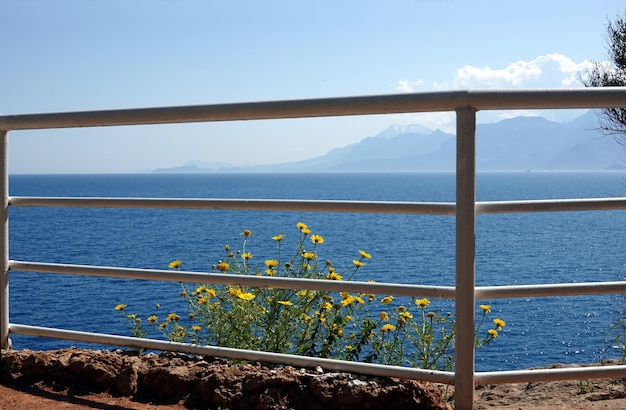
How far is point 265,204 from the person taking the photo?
120 inches

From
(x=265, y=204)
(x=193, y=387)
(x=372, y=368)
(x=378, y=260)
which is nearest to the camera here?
(x=372, y=368)

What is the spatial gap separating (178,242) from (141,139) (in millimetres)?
77956

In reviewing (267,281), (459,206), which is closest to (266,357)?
(267,281)

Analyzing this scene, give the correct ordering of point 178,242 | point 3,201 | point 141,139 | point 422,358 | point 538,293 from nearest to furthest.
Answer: point 538,293, point 3,201, point 422,358, point 178,242, point 141,139

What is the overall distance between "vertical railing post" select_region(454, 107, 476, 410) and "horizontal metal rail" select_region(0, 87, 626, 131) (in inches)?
3.2

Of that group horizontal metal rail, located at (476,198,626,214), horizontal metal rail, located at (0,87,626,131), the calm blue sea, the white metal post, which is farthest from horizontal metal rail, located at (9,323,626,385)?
the calm blue sea

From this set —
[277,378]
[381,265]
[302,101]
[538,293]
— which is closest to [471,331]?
[538,293]

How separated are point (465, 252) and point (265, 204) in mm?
863

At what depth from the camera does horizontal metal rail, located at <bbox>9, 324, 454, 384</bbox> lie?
9.35 ft

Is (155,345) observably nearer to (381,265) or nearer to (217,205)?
(217,205)

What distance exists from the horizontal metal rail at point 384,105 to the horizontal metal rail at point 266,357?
1.02 m

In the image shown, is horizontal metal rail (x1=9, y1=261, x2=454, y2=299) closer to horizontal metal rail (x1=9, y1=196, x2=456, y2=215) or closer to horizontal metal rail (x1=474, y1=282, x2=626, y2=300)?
horizontal metal rail (x1=474, y1=282, x2=626, y2=300)

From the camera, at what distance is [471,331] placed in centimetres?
277

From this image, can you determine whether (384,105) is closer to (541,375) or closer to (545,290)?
(545,290)
